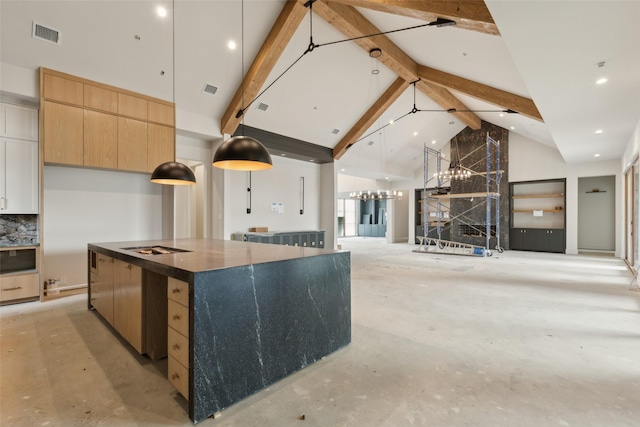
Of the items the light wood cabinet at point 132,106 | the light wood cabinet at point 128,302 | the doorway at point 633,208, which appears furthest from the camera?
the doorway at point 633,208

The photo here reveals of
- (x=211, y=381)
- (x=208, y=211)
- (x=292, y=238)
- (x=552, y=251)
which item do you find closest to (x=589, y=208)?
(x=552, y=251)

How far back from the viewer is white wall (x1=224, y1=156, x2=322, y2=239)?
769cm

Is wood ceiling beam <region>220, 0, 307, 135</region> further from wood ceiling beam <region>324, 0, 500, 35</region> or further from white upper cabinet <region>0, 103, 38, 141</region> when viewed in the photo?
white upper cabinet <region>0, 103, 38, 141</region>

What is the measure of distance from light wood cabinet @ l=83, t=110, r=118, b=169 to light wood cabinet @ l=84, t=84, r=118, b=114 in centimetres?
10

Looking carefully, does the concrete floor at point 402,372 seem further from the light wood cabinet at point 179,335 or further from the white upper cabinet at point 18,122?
the white upper cabinet at point 18,122

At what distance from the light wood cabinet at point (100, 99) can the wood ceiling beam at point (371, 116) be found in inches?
237

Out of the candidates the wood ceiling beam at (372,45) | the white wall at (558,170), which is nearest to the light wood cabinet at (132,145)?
the wood ceiling beam at (372,45)

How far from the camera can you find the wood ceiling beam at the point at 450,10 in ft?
12.9

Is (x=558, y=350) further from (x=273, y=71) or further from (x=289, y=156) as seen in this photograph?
(x=289, y=156)

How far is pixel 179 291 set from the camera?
2.02m

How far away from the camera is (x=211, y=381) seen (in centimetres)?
194

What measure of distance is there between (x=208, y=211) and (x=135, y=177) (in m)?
1.75

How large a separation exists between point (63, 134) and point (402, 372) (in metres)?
5.71

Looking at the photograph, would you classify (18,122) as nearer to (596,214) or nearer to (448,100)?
(448,100)
